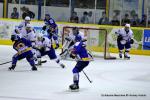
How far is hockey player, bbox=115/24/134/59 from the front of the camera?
20.1 metres

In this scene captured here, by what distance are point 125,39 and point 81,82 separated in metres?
6.89

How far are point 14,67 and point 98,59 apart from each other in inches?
186

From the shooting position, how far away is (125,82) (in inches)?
551

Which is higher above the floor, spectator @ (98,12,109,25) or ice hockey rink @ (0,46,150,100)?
spectator @ (98,12,109,25)

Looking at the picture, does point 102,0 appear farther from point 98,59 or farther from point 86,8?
point 98,59

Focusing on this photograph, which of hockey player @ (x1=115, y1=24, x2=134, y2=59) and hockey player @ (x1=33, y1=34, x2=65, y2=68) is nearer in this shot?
hockey player @ (x1=33, y1=34, x2=65, y2=68)

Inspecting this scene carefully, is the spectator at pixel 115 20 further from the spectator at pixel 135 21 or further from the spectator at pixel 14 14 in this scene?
the spectator at pixel 14 14

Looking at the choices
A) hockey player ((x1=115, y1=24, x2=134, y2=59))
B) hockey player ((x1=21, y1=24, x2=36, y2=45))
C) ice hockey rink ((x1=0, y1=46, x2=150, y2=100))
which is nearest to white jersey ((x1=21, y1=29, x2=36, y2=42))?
hockey player ((x1=21, y1=24, x2=36, y2=45))

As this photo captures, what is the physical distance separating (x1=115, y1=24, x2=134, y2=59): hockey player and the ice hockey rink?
1.55 m

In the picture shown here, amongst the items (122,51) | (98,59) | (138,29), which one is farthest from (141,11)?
(98,59)

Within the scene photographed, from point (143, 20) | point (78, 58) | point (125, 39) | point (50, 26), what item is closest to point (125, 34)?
point (125, 39)

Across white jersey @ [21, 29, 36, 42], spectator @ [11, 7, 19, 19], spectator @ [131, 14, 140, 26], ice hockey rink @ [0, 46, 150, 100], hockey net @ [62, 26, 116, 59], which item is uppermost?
spectator @ [11, 7, 19, 19]

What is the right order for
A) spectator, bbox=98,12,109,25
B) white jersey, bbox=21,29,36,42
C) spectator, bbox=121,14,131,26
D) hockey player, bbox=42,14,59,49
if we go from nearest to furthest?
1. white jersey, bbox=21,29,36,42
2. hockey player, bbox=42,14,59,49
3. spectator, bbox=121,14,131,26
4. spectator, bbox=98,12,109,25

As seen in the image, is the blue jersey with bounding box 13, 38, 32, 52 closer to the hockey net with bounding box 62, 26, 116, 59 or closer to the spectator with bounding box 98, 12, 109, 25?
the hockey net with bounding box 62, 26, 116, 59
